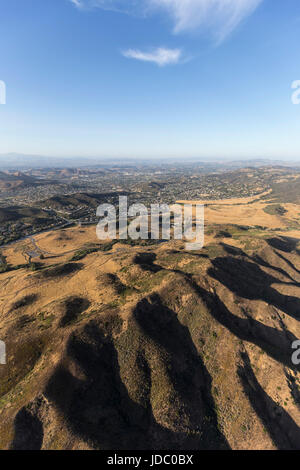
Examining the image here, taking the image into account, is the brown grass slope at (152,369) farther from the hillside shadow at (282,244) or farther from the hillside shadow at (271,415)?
the hillside shadow at (282,244)

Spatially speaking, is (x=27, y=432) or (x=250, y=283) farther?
(x=250, y=283)

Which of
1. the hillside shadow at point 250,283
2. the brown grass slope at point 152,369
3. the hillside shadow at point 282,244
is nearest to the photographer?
the brown grass slope at point 152,369

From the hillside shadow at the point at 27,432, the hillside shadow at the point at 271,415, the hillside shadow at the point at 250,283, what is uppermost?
the hillside shadow at the point at 250,283

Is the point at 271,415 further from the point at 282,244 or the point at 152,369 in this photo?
the point at 282,244

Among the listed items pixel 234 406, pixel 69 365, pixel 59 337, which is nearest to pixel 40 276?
pixel 59 337

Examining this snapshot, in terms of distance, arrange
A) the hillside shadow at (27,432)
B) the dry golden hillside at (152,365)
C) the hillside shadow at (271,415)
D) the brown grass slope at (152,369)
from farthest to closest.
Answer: the hillside shadow at (271,415)
the dry golden hillside at (152,365)
the brown grass slope at (152,369)
the hillside shadow at (27,432)

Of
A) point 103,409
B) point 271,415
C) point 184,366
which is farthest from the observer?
point 184,366

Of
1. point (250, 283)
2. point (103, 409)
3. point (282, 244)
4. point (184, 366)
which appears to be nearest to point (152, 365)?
point (184, 366)

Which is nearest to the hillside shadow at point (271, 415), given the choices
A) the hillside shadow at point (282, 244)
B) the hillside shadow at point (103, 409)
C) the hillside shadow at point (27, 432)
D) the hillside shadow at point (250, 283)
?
the hillside shadow at point (103, 409)

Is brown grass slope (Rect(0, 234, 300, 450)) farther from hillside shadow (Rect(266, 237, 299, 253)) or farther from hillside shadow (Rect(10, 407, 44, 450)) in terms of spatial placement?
hillside shadow (Rect(266, 237, 299, 253))
